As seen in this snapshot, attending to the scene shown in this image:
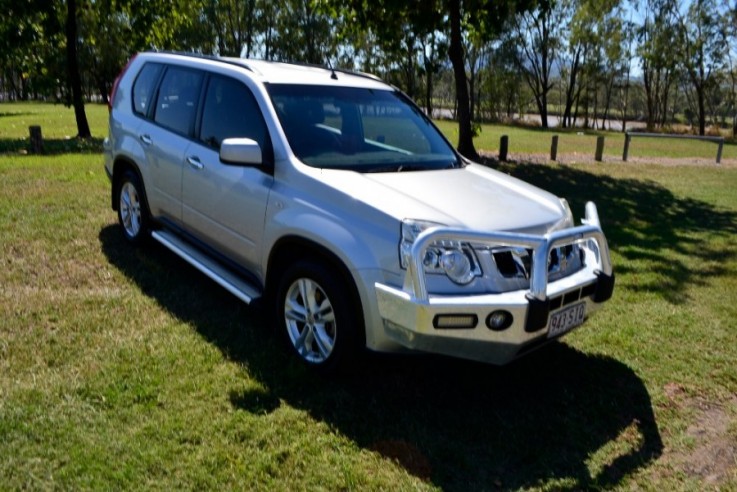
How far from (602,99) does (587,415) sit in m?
64.2

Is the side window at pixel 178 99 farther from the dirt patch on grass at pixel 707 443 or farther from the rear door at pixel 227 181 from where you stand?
the dirt patch on grass at pixel 707 443

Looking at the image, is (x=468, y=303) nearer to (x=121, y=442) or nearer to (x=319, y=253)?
(x=319, y=253)

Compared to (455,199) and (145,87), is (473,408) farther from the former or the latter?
(145,87)

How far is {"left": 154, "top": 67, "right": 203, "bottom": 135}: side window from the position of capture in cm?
537

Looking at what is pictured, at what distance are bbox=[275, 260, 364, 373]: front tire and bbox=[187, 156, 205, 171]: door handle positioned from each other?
4.18 feet

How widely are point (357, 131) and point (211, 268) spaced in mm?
1486

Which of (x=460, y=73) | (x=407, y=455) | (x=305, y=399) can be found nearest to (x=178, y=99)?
(x=305, y=399)

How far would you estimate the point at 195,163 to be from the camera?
5086 millimetres

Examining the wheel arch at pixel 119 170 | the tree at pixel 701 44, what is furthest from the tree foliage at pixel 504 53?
the wheel arch at pixel 119 170

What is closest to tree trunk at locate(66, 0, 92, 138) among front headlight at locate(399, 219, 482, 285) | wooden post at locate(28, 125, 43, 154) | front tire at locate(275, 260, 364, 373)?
wooden post at locate(28, 125, 43, 154)

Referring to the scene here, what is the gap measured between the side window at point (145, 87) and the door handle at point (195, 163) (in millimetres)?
1190

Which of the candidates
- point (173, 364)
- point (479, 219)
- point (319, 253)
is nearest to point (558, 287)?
point (479, 219)

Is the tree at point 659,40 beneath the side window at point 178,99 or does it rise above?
above

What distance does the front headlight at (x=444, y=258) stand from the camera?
3.52m
